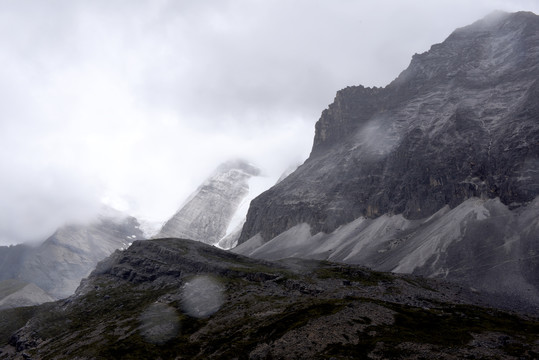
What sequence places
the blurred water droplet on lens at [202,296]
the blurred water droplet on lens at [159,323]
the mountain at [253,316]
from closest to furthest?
the mountain at [253,316]
the blurred water droplet on lens at [159,323]
the blurred water droplet on lens at [202,296]

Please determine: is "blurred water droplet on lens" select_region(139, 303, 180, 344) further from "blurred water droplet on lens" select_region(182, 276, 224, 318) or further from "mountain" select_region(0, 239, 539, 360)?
"blurred water droplet on lens" select_region(182, 276, 224, 318)

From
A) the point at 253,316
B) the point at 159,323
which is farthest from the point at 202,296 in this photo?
the point at 253,316

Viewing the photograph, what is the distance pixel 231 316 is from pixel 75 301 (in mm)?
83922

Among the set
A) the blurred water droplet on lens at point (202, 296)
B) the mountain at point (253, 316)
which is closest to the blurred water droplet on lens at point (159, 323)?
the mountain at point (253, 316)

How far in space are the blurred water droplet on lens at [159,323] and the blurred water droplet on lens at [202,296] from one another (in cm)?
493

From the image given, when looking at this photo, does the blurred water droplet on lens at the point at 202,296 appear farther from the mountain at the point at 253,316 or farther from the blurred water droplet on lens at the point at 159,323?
the blurred water droplet on lens at the point at 159,323

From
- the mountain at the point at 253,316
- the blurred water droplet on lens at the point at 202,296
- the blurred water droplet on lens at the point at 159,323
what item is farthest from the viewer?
the blurred water droplet on lens at the point at 202,296

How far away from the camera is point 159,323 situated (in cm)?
11212

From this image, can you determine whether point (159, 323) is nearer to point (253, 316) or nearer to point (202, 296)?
point (202, 296)

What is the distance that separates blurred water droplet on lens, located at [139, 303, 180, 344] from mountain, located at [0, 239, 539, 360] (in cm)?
32

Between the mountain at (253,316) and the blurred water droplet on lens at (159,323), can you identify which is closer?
the mountain at (253,316)

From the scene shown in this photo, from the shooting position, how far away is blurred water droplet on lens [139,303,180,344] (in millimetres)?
103438

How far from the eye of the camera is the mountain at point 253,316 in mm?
72375

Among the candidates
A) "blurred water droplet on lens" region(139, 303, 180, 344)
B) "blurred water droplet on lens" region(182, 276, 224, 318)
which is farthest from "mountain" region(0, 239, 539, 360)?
"blurred water droplet on lens" region(182, 276, 224, 318)
